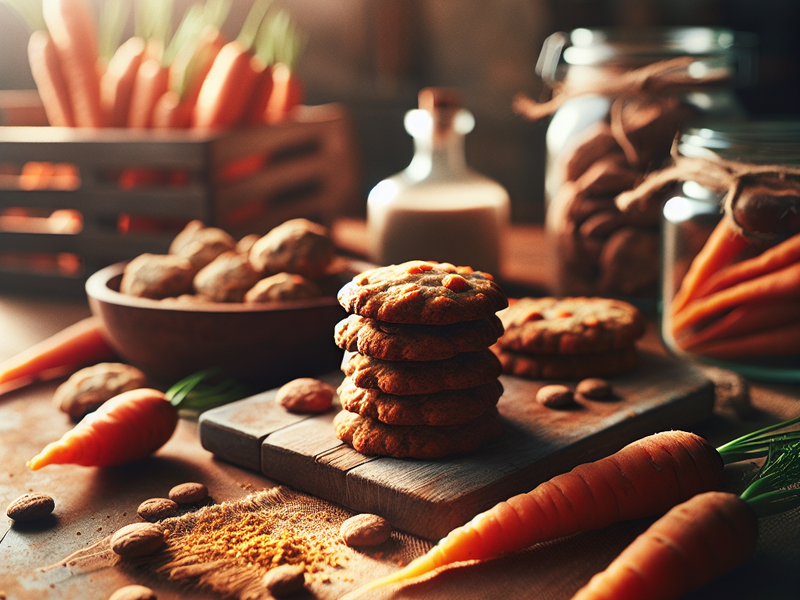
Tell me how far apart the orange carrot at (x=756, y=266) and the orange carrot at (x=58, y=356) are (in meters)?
1.16

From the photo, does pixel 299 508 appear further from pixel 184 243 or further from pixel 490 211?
Result: pixel 490 211

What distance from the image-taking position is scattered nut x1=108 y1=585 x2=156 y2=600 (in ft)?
2.60

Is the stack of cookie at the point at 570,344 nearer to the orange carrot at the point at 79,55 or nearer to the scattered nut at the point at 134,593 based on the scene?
the scattered nut at the point at 134,593

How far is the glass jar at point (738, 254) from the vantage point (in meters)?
1.27

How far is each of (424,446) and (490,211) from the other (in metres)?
0.89

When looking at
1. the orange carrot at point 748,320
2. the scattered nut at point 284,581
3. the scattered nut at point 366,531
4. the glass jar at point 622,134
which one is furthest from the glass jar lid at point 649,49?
the scattered nut at point 284,581

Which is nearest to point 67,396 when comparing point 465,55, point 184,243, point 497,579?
point 184,243

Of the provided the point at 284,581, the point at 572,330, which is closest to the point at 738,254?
the point at 572,330

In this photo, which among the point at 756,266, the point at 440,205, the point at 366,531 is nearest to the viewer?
the point at 366,531

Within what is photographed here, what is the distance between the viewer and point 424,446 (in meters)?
1.01

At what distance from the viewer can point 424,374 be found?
3.32 feet

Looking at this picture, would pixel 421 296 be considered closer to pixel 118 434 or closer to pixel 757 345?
pixel 118 434

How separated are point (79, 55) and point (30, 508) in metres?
1.53

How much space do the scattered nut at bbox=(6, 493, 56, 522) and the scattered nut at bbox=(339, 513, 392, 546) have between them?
0.38 metres
